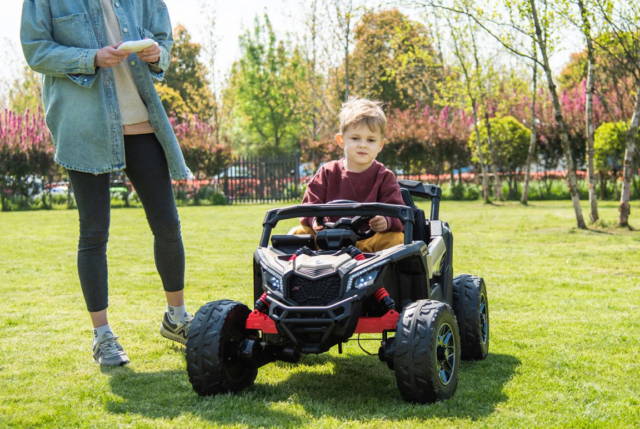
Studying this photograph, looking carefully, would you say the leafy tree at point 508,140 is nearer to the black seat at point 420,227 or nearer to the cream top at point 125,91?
the black seat at point 420,227

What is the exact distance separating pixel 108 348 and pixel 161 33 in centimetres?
170

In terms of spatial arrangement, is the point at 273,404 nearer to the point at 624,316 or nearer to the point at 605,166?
the point at 624,316

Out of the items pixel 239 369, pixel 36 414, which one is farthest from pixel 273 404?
pixel 36 414

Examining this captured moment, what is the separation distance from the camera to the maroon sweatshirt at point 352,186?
3.80 metres

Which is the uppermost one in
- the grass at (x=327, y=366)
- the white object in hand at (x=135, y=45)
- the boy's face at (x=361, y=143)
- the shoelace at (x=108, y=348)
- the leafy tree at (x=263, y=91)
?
the leafy tree at (x=263, y=91)

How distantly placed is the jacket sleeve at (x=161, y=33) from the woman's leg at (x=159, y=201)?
13.9 inches

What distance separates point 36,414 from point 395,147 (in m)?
20.4

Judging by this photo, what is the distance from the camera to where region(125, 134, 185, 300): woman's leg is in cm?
374

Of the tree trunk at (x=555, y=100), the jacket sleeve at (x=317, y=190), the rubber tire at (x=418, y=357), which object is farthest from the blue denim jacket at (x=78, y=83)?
the tree trunk at (x=555, y=100)

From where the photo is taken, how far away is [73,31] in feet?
11.8

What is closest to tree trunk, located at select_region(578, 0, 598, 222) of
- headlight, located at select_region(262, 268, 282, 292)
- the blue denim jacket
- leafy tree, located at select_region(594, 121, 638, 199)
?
leafy tree, located at select_region(594, 121, 638, 199)

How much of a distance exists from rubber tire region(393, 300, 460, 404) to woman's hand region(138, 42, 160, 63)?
5.90 ft

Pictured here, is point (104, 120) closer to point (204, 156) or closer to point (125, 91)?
point (125, 91)

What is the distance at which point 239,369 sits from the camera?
127 inches
